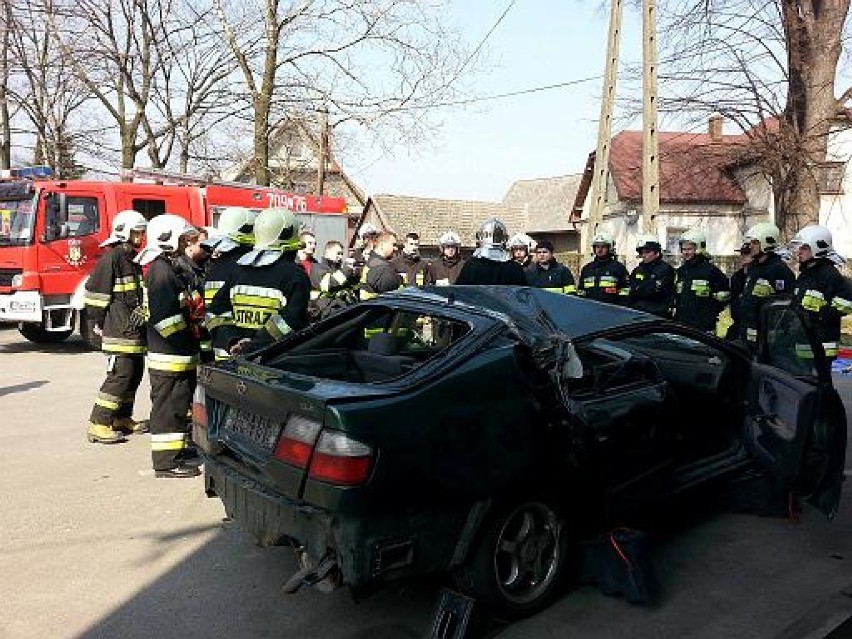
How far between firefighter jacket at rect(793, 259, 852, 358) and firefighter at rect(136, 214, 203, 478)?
15.2ft

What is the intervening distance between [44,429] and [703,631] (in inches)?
218

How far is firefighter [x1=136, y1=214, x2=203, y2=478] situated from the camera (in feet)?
16.8

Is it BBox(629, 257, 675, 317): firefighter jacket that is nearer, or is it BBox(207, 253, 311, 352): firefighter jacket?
BBox(207, 253, 311, 352): firefighter jacket

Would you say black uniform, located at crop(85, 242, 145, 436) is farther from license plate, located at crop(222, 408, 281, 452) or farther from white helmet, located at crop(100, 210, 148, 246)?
license plate, located at crop(222, 408, 281, 452)

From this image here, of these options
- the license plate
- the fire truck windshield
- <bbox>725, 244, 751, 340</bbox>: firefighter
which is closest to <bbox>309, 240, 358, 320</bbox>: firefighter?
the license plate

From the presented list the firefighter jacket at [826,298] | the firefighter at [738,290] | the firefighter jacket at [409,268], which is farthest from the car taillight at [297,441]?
the firefighter jacket at [409,268]

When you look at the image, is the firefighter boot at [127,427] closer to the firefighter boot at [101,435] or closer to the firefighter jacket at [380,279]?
the firefighter boot at [101,435]

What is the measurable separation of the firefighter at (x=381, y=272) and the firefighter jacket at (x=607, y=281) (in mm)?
2466

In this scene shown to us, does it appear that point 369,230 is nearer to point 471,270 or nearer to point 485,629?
point 471,270

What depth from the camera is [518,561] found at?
10.5 feet

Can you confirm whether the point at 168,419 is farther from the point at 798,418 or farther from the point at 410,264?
the point at 410,264

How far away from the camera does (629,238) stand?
33.2 m

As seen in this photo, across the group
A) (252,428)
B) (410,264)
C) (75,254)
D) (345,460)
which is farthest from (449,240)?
(345,460)

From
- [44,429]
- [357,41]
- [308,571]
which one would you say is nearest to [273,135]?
[357,41]
